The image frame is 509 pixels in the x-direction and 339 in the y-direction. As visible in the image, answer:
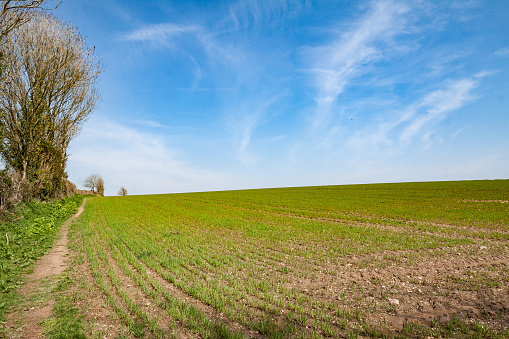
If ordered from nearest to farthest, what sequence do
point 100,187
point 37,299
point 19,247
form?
point 37,299
point 19,247
point 100,187

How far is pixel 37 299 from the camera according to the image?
698cm

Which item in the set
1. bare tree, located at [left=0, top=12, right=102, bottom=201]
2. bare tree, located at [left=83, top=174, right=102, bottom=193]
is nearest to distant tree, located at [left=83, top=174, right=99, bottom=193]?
bare tree, located at [left=83, top=174, right=102, bottom=193]

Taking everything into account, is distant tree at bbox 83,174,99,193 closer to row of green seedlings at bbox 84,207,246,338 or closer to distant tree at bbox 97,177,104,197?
distant tree at bbox 97,177,104,197

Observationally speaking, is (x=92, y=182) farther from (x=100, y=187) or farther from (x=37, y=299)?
(x=37, y=299)

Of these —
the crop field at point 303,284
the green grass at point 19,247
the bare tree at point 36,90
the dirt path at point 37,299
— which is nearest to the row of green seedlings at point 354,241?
the crop field at point 303,284

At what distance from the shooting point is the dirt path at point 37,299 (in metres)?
5.50

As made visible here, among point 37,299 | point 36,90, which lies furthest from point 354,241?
point 36,90

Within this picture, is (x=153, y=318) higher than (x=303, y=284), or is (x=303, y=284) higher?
(x=153, y=318)

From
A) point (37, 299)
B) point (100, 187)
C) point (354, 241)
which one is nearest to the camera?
point (37, 299)

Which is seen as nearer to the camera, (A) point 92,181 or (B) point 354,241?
(B) point 354,241

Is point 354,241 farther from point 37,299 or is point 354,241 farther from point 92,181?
point 92,181

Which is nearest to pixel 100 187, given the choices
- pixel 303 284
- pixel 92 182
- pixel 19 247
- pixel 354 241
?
pixel 92 182

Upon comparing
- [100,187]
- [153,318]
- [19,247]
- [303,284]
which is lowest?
[303,284]

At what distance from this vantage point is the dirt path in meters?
5.50
